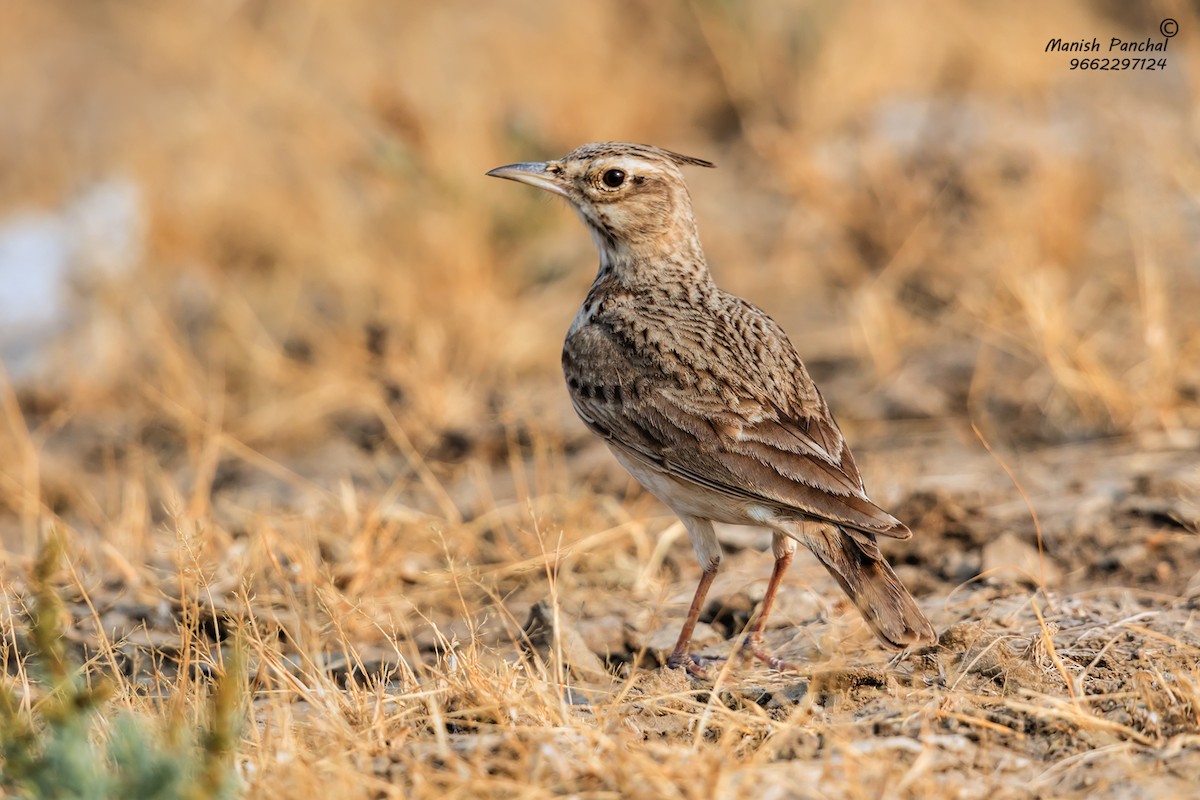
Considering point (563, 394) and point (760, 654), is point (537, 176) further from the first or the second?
point (563, 394)

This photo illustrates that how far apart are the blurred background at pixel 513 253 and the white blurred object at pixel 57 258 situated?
0.03 meters

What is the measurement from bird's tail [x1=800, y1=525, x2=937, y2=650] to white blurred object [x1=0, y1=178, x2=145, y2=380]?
6030mm

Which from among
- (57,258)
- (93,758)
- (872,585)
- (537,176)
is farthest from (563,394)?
(93,758)

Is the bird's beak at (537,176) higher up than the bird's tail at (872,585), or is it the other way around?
the bird's beak at (537,176)

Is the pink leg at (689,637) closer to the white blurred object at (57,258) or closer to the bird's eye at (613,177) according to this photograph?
the bird's eye at (613,177)

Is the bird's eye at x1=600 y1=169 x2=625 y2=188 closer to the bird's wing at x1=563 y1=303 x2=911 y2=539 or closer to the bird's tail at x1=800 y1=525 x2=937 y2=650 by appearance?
the bird's wing at x1=563 y1=303 x2=911 y2=539

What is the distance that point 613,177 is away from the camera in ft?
16.6

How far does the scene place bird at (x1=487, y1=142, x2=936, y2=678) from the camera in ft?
13.1

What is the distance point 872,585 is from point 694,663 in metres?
0.70

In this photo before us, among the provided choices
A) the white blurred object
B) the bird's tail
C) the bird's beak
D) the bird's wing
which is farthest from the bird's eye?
the white blurred object

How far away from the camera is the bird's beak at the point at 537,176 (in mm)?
5027

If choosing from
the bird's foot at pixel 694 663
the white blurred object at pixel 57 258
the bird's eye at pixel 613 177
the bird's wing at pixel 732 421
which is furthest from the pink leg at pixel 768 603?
the white blurred object at pixel 57 258

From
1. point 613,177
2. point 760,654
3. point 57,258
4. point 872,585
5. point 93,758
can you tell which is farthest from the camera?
point 57,258

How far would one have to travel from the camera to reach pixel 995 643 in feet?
12.6
